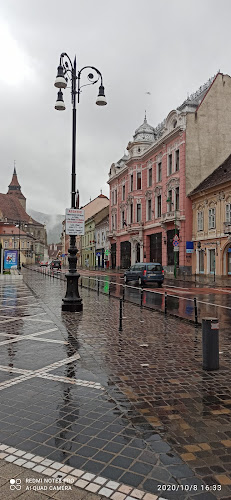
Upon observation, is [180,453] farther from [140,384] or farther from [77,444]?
[140,384]

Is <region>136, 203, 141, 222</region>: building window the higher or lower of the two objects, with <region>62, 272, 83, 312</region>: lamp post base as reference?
higher

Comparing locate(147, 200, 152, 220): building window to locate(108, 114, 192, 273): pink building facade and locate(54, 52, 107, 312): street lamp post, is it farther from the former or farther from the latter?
locate(54, 52, 107, 312): street lamp post

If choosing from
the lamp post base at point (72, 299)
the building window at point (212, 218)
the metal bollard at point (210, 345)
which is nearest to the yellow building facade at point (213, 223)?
the building window at point (212, 218)

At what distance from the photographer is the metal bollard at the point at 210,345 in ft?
19.6

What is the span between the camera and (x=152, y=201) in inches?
1766

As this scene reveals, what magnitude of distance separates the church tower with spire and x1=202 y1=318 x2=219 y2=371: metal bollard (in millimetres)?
154773

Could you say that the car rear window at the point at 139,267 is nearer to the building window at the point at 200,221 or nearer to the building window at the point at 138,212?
the building window at the point at 200,221

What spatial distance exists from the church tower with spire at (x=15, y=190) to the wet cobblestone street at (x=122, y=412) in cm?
15274

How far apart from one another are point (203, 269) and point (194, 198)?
7.23 metres

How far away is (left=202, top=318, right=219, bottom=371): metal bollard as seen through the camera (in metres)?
5.98

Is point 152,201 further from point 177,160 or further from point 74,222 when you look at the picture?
point 74,222

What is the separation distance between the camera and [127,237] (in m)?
52.4

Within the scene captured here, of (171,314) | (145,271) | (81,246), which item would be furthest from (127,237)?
(171,314)

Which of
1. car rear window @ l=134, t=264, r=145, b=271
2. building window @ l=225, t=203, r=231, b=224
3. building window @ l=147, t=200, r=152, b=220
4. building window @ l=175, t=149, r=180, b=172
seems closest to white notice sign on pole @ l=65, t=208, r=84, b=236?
car rear window @ l=134, t=264, r=145, b=271
